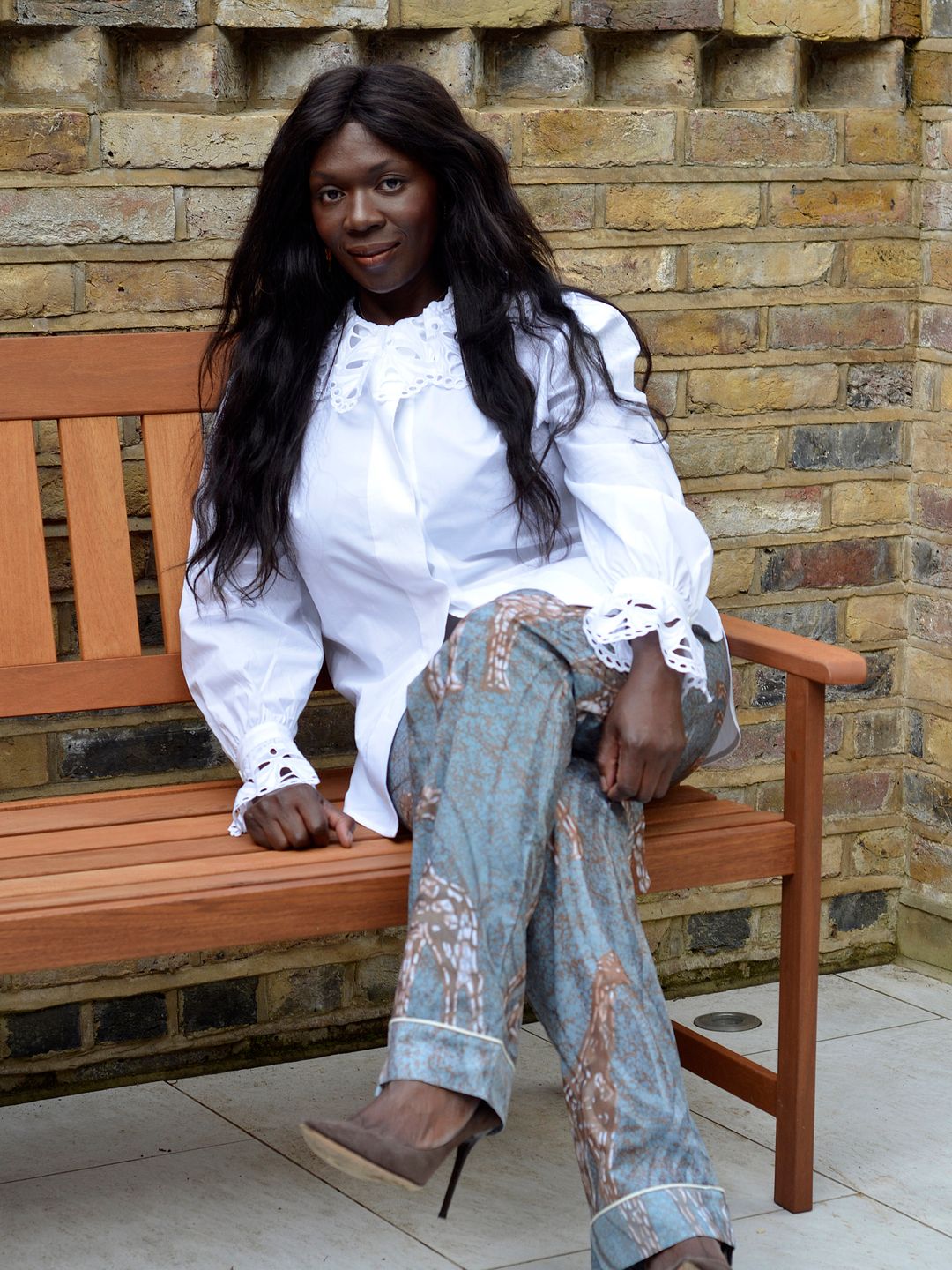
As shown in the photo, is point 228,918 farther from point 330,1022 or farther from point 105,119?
point 105,119

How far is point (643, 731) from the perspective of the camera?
88.8 inches

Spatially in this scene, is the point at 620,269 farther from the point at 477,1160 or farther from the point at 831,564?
the point at 477,1160

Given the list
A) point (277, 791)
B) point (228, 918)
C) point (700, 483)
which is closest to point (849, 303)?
point (700, 483)

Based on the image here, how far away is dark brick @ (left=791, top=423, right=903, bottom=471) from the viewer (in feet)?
11.1

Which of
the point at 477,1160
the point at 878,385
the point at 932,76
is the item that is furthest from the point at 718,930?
the point at 932,76

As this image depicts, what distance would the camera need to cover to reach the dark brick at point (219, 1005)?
10.1 feet

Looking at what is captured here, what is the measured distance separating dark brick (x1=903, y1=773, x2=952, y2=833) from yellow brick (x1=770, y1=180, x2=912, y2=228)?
1.09m

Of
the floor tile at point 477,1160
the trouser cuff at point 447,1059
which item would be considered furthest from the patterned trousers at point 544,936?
the floor tile at point 477,1160

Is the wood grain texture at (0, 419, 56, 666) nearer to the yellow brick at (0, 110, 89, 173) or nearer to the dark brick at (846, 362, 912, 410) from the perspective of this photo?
the yellow brick at (0, 110, 89, 173)

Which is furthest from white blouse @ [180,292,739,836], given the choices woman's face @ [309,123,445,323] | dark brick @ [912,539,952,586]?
dark brick @ [912,539,952,586]

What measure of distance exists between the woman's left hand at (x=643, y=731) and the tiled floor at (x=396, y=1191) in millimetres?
703

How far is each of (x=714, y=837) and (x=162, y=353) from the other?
112 centimetres

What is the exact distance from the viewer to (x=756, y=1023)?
3312mm

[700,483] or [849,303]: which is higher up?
[849,303]
